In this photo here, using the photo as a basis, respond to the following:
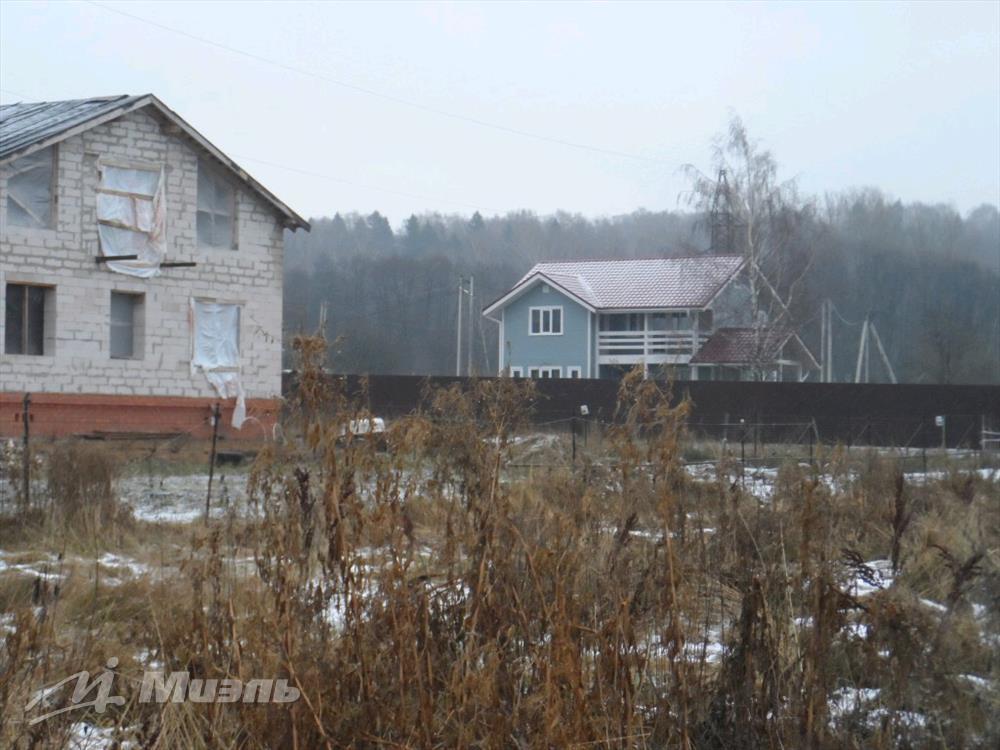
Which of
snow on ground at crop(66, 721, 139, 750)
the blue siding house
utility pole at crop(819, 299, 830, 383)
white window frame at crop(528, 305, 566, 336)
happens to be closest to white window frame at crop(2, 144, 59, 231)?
snow on ground at crop(66, 721, 139, 750)

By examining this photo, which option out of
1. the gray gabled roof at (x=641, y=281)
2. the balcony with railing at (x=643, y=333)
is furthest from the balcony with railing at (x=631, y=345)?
the gray gabled roof at (x=641, y=281)

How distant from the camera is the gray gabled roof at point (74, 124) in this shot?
21.3 metres

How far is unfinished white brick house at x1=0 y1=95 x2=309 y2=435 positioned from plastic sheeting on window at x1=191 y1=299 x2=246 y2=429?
3 cm

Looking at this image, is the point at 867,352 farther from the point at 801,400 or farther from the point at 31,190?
the point at 31,190

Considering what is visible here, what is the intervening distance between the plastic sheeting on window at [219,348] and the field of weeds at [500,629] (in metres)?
19.4

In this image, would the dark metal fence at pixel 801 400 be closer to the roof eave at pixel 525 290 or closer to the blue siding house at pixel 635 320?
the blue siding house at pixel 635 320

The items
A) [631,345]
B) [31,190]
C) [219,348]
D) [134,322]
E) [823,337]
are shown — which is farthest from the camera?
[823,337]

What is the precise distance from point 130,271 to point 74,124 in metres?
2.87

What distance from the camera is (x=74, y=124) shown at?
21656 mm

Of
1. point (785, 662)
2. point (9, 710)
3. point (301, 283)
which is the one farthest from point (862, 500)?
point (301, 283)

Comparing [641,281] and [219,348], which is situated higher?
[641,281]

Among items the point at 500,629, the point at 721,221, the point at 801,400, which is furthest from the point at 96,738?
the point at 721,221

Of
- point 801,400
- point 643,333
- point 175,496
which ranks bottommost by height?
point 175,496

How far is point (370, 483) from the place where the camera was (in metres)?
4.00
